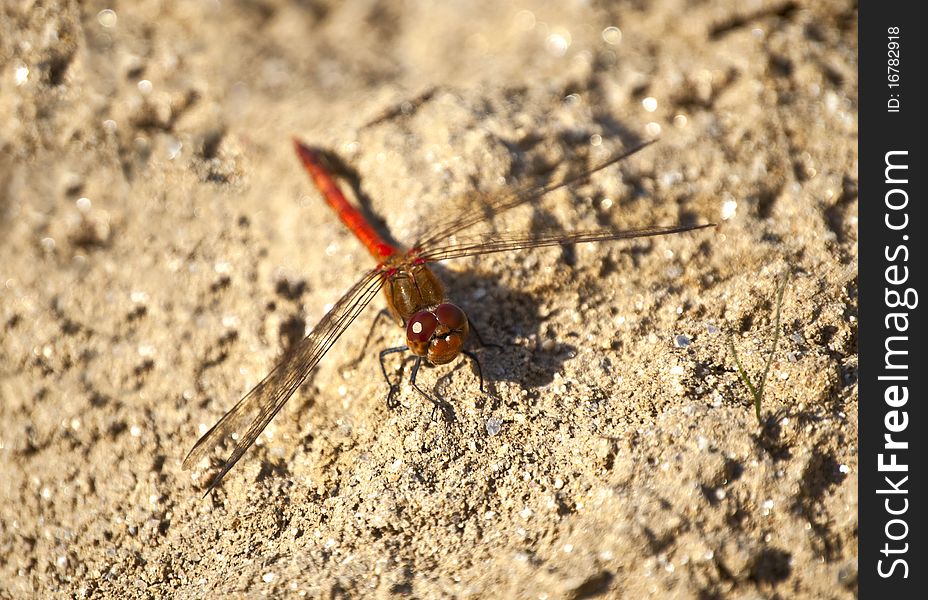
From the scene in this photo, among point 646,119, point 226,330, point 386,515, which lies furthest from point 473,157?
point 386,515

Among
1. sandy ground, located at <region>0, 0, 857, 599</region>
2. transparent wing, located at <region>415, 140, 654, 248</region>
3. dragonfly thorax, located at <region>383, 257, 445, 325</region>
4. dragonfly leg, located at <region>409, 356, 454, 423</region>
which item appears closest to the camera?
sandy ground, located at <region>0, 0, 857, 599</region>

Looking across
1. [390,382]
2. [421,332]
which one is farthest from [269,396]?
[421,332]

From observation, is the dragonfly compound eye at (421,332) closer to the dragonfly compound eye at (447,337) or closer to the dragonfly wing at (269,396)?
the dragonfly compound eye at (447,337)

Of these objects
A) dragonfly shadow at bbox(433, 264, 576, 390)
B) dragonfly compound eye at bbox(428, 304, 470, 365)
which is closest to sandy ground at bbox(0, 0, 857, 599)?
dragonfly shadow at bbox(433, 264, 576, 390)

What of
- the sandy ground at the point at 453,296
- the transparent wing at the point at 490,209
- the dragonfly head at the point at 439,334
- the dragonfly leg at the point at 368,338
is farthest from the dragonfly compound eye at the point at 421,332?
the transparent wing at the point at 490,209

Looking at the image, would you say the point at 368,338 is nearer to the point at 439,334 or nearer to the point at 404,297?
the point at 404,297

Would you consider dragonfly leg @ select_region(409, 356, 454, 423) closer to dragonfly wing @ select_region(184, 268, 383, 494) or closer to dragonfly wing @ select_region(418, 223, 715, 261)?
dragonfly wing @ select_region(184, 268, 383, 494)

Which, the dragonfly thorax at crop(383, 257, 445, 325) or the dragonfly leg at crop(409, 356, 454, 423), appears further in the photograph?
the dragonfly thorax at crop(383, 257, 445, 325)
